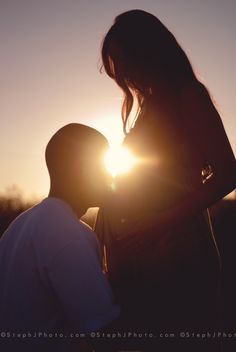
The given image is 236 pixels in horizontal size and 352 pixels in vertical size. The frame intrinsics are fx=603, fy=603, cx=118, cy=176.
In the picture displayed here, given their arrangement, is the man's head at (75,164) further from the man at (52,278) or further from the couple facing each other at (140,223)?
the man at (52,278)

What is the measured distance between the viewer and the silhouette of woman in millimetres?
2779

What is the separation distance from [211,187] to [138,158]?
0.41m

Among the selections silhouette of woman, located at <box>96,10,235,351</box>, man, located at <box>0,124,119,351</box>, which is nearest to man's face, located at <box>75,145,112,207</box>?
silhouette of woman, located at <box>96,10,235,351</box>

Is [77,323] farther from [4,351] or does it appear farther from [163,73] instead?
[163,73]

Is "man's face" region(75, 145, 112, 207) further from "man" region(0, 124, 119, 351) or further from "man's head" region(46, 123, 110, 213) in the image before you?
"man" region(0, 124, 119, 351)

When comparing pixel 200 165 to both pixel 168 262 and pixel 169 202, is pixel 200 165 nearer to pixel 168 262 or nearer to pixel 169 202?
pixel 169 202

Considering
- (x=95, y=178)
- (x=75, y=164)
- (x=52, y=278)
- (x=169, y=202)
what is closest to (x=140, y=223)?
(x=169, y=202)

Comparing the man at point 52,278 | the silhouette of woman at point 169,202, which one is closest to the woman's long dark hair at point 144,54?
the silhouette of woman at point 169,202

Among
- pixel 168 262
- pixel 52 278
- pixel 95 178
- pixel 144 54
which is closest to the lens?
pixel 52 278

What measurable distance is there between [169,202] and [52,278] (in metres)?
0.74

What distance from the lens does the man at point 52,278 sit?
2416 millimetres

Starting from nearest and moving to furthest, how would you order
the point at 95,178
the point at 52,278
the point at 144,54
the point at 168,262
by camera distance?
the point at 52,278
the point at 168,262
the point at 95,178
the point at 144,54

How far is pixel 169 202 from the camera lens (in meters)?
2.88

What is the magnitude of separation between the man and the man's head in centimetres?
15
